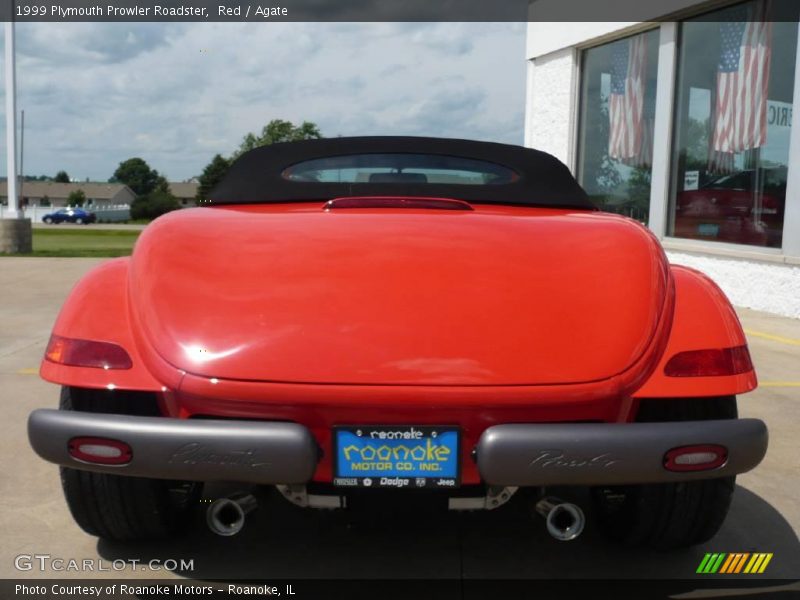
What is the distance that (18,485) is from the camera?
9.82 ft

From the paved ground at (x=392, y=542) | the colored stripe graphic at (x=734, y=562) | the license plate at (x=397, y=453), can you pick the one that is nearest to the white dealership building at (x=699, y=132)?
the paved ground at (x=392, y=542)

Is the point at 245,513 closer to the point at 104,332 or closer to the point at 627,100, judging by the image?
the point at 104,332

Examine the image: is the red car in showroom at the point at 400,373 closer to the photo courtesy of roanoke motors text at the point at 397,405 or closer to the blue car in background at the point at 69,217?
the photo courtesy of roanoke motors text at the point at 397,405

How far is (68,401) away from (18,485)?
107 centimetres

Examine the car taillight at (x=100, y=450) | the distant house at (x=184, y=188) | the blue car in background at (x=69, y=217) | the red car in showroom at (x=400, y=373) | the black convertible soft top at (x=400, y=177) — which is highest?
the distant house at (x=184, y=188)

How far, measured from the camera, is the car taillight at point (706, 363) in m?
2.00

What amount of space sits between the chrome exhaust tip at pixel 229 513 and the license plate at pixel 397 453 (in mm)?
370

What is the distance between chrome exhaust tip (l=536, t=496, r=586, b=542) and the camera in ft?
6.70

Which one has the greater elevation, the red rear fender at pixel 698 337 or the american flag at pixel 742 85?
the american flag at pixel 742 85

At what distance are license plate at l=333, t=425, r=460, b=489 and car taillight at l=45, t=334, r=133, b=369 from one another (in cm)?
60

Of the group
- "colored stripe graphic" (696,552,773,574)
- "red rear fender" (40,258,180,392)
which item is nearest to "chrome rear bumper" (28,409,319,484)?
"red rear fender" (40,258,180,392)

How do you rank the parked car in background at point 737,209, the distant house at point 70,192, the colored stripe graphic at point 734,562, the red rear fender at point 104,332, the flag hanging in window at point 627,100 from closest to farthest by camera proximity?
the red rear fender at point 104,332 → the colored stripe graphic at point 734,562 → the parked car in background at point 737,209 → the flag hanging in window at point 627,100 → the distant house at point 70,192

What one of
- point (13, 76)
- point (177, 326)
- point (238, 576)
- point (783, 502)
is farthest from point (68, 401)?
point (13, 76)

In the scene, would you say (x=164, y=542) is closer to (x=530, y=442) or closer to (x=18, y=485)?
(x=18, y=485)
